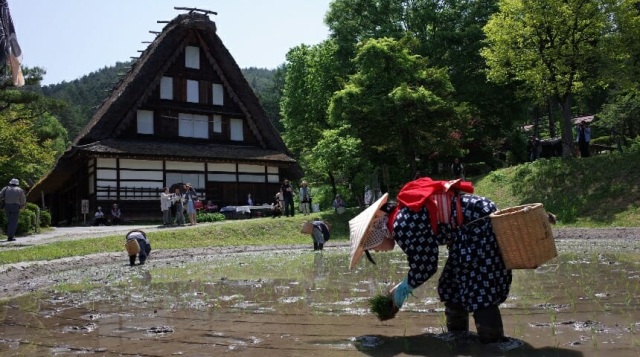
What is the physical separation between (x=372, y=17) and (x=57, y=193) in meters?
23.1

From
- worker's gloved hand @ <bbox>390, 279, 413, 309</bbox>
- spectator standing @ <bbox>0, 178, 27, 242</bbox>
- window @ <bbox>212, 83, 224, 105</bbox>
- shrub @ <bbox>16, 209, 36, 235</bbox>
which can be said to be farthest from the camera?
window @ <bbox>212, 83, 224, 105</bbox>

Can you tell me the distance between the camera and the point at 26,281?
34.7ft

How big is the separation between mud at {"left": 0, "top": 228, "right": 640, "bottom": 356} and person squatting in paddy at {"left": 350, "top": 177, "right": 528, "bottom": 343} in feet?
0.80

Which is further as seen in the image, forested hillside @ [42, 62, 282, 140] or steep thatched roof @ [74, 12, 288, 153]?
forested hillside @ [42, 62, 282, 140]

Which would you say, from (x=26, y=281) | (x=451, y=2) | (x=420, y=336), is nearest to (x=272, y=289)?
(x=420, y=336)

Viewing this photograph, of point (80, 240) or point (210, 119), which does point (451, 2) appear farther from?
point (80, 240)

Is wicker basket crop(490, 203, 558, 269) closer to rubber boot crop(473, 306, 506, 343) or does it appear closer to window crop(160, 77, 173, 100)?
rubber boot crop(473, 306, 506, 343)

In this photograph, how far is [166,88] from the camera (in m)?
32.1

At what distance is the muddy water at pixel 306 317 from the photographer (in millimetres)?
4402

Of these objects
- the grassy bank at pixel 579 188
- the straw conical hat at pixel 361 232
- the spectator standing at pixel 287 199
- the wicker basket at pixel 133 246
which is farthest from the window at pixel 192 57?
the straw conical hat at pixel 361 232

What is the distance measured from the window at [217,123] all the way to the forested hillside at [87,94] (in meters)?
11.8

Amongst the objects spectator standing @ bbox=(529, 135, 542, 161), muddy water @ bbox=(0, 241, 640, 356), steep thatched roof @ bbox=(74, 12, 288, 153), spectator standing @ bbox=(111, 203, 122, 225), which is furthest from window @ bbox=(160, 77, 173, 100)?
muddy water @ bbox=(0, 241, 640, 356)

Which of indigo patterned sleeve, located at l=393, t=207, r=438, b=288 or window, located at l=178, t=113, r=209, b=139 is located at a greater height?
window, located at l=178, t=113, r=209, b=139

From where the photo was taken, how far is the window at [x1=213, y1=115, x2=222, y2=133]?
33.5 m
